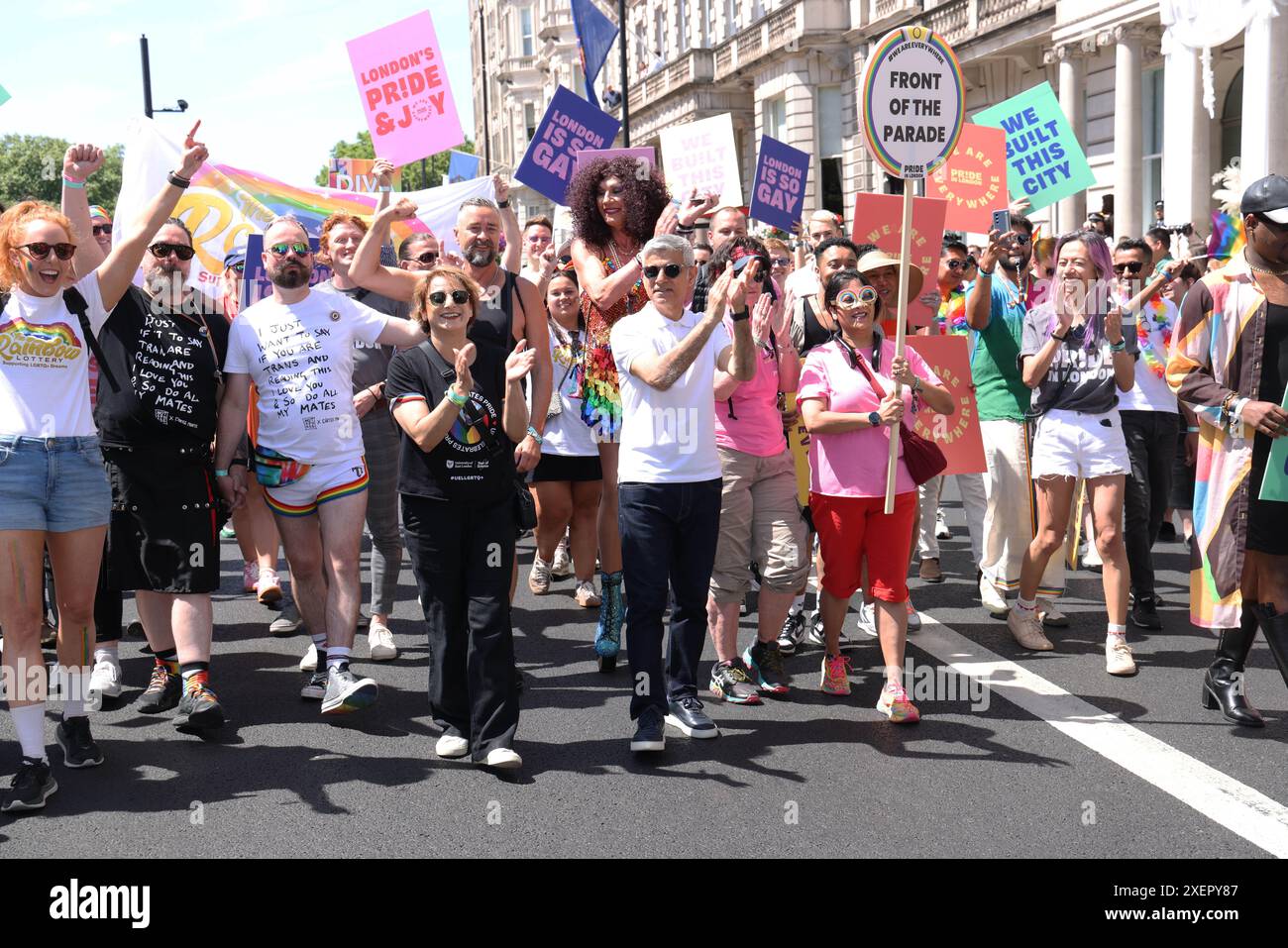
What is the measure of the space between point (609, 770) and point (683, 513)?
3.40 ft

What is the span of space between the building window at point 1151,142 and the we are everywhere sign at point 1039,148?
45.2ft

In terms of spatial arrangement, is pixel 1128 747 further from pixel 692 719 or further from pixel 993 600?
pixel 993 600

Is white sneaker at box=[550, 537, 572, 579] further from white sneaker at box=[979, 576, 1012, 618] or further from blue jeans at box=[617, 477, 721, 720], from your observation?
blue jeans at box=[617, 477, 721, 720]

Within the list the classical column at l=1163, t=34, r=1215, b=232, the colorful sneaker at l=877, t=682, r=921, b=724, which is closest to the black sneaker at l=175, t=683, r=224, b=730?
the colorful sneaker at l=877, t=682, r=921, b=724

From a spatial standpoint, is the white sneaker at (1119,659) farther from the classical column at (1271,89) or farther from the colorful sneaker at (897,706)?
the classical column at (1271,89)

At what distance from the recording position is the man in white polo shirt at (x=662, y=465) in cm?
535

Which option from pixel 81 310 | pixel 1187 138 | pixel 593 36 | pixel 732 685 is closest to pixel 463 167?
pixel 593 36

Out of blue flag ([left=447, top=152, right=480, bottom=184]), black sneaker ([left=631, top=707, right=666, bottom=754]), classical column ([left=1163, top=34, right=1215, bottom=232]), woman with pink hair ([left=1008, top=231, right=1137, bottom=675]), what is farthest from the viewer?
classical column ([left=1163, top=34, right=1215, bottom=232])

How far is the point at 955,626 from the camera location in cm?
746

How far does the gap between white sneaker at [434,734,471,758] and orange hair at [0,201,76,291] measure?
2330 mm

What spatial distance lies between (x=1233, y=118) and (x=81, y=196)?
20300 millimetres

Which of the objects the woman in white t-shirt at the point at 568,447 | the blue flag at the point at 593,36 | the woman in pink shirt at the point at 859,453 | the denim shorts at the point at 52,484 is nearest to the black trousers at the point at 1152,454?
the woman in pink shirt at the point at 859,453

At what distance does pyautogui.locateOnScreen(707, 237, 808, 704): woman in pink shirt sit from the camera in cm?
609

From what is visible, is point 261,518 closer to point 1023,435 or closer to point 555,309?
point 555,309
